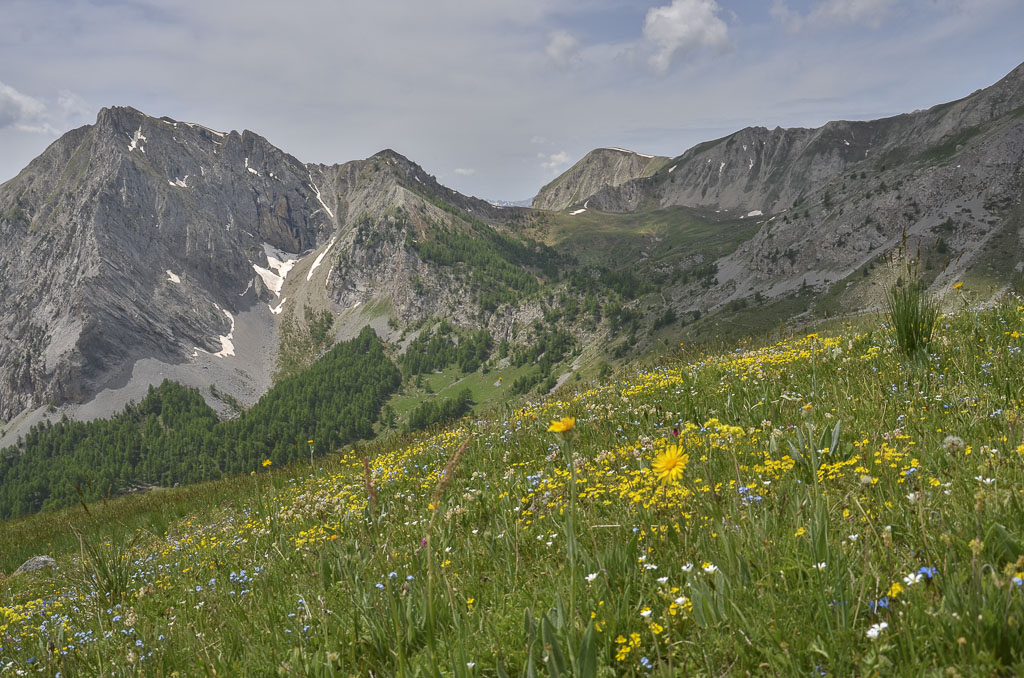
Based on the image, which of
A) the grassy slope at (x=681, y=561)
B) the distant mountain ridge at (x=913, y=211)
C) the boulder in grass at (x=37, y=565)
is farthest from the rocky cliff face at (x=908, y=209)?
the boulder in grass at (x=37, y=565)

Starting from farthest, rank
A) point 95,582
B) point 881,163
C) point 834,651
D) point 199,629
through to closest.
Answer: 1. point 881,163
2. point 95,582
3. point 199,629
4. point 834,651

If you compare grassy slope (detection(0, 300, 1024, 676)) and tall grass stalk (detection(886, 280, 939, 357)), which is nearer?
grassy slope (detection(0, 300, 1024, 676))

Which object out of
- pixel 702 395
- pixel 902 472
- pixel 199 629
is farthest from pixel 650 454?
pixel 199 629

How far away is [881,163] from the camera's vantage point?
557 feet

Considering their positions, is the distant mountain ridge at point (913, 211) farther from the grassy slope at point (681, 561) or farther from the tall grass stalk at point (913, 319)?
the grassy slope at point (681, 561)

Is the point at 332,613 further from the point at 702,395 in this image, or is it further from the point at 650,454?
the point at 702,395

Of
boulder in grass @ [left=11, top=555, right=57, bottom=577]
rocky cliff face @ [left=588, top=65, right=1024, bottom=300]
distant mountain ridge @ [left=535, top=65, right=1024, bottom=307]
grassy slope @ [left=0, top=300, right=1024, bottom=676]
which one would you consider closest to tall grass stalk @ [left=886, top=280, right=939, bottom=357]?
grassy slope @ [left=0, top=300, right=1024, bottom=676]

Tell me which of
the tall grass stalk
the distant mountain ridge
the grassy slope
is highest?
the distant mountain ridge

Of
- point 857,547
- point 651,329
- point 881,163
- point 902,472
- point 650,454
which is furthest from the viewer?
point 651,329

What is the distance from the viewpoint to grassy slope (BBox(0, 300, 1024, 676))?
237 centimetres

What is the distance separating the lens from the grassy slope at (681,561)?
7.77 feet

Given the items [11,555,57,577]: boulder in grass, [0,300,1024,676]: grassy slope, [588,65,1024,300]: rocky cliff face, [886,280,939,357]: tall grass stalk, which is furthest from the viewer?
[588,65,1024,300]: rocky cliff face

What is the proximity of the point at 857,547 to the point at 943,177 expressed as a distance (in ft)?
573

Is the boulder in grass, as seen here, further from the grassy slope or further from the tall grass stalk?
the tall grass stalk
